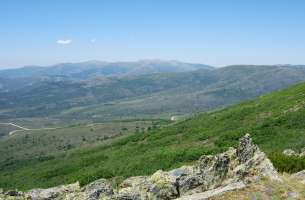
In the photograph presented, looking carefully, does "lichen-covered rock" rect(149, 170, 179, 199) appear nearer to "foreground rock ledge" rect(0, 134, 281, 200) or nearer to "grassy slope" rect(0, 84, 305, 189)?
"foreground rock ledge" rect(0, 134, 281, 200)

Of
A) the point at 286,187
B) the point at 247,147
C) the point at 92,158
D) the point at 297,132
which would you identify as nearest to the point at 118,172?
the point at 297,132

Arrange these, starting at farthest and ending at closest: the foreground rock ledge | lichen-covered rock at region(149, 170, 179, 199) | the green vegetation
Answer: the green vegetation, lichen-covered rock at region(149, 170, 179, 199), the foreground rock ledge

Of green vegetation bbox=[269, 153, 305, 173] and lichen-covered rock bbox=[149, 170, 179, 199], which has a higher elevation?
green vegetation bbox=[269, 153, 305, 173]

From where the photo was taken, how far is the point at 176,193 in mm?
30250

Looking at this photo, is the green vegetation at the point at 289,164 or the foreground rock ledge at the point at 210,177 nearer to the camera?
the foreground rock ledge at the point at 210,177

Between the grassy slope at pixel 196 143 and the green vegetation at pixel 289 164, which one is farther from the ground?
the green vegetation at pixel 289 164

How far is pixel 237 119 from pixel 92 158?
5173 centimetres

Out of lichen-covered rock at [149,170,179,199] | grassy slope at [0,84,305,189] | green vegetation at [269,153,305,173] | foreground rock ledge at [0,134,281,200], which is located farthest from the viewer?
grassy slope at [0,84,305,189]

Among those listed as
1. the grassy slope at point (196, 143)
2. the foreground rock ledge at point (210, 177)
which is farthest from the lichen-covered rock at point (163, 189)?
the grassy slope at point (196, 143)

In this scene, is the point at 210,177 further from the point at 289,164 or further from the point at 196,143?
the point at 196,143

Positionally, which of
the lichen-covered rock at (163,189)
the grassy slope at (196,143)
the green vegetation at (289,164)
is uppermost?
the green vegetation at (289,164)

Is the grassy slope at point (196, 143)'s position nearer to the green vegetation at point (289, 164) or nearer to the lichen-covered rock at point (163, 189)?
the green vegetation at point (289, 164)

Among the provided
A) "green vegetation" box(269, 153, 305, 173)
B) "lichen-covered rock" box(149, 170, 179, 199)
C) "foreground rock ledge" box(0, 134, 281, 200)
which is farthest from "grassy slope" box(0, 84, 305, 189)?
"lichen-covered rock" box(149, 170, 179, 199)

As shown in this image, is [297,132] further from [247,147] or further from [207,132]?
[247,147]
